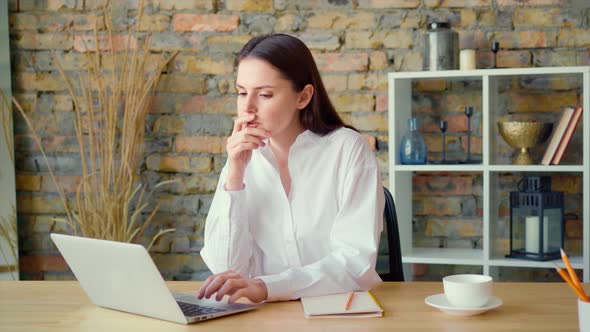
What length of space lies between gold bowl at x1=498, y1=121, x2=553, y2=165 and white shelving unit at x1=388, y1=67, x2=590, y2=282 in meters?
0.06

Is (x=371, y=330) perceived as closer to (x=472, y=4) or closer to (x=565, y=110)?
(x=565, y=110)

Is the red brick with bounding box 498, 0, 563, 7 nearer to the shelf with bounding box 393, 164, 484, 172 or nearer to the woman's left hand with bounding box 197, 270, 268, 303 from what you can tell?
the shelf with bounding box 393, 164, 484, 172

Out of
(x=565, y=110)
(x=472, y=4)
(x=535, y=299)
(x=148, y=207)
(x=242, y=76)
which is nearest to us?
(x=535, y=299)

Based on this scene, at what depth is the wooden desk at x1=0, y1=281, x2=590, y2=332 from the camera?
133 cm

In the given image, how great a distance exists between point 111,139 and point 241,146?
1523mm

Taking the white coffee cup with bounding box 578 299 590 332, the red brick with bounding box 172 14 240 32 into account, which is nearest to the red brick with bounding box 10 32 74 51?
the red brick with bounding box 172 14 240 32

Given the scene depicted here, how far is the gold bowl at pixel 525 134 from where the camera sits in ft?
9.55

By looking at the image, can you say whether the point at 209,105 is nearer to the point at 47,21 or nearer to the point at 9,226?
the point at 47,21

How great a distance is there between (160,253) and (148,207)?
217mm

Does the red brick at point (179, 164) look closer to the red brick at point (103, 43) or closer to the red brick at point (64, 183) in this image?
the red brick at point (64, 183)

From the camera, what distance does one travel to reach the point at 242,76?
1818 millimetres

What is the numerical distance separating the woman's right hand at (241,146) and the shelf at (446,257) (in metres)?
1.32

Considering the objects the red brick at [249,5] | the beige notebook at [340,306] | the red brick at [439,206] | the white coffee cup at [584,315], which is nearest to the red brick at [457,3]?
the red brick at [249,5]

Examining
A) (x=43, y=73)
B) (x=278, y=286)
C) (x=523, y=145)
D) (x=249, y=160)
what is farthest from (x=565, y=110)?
(x=43, y=73)
